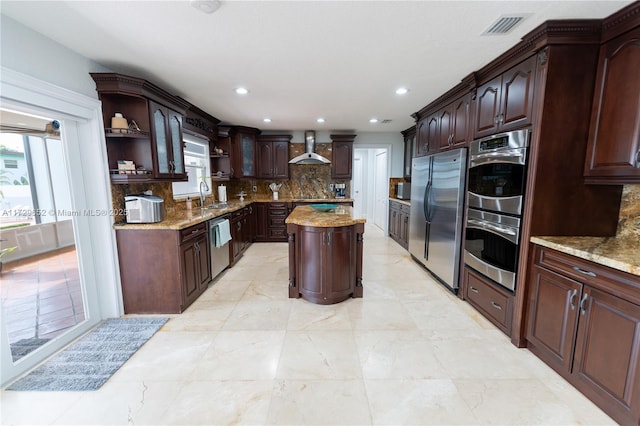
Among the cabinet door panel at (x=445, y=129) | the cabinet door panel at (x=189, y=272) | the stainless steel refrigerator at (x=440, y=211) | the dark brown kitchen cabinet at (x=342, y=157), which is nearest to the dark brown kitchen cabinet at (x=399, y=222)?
the stainless steel refrigerator at (x=440, y=211)

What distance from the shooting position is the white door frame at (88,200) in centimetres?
195

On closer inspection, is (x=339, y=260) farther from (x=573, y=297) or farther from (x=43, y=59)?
(x=43, y=59)

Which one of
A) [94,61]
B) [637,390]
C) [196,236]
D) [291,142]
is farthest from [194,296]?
[291,142]

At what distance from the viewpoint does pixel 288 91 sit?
3016 mm

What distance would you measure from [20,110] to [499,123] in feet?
12.6

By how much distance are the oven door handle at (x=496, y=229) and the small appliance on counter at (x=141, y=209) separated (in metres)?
3.25

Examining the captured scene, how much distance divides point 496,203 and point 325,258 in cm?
170

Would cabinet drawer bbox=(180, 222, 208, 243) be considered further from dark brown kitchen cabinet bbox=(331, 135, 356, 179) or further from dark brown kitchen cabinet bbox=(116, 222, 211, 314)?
dark brown kitchen cabinet bbox=(331, 135, 356, 179)

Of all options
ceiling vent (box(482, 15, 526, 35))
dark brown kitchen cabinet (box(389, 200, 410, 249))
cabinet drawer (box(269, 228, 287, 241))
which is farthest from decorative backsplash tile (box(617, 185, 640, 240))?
cabinet drawer (box(269, 228, 287, 241))

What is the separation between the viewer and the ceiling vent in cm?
167

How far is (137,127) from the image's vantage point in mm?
2510

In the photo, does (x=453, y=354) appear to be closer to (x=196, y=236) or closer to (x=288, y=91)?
(x=196, y=236)

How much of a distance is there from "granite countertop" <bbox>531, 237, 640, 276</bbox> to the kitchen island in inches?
62.4

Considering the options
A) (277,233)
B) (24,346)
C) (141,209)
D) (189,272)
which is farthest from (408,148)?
(24,346)
